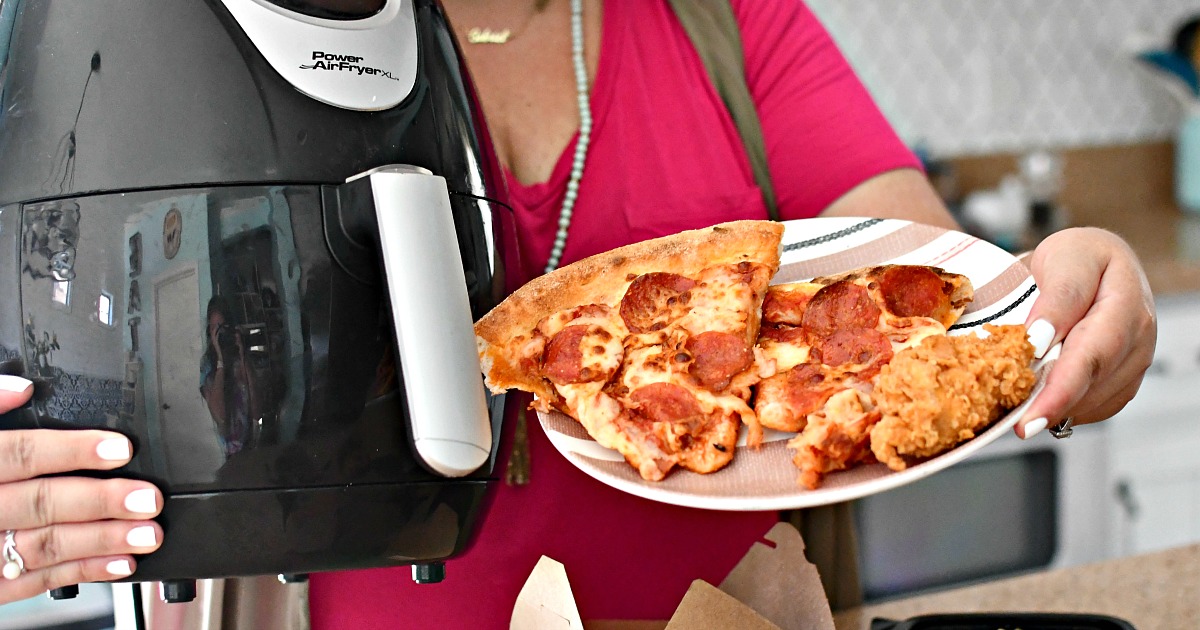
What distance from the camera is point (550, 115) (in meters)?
0.97

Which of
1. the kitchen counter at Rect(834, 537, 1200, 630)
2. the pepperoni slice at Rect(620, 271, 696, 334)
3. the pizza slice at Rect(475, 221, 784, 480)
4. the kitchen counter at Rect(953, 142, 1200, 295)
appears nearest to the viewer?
the pizza slice at Rect(475, 221, 784, 480)

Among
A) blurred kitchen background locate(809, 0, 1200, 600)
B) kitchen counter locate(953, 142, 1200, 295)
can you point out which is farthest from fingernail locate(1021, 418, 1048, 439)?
kitchen counter locate(953, 142, 1200, 295)

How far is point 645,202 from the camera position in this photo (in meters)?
0.96

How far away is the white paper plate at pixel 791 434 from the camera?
1.71 feet

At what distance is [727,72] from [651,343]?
1.45 feet

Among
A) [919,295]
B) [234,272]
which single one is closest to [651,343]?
[919,295]

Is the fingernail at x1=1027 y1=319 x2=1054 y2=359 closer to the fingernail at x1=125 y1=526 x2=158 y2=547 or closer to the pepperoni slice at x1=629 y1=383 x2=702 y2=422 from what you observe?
the pepperoni slice at x1=629 y1=383 x2=702 y2=422

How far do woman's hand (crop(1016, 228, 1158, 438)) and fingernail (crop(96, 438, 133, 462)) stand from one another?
1.55ft

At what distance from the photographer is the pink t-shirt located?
88 cm

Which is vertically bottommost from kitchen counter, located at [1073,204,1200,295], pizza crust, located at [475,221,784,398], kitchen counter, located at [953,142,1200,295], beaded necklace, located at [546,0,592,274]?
kitchen counter, located at [1073,204,1200,295]

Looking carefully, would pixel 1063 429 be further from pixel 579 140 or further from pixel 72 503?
pixel 72 503

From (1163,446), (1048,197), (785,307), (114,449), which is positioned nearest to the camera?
(114,449)

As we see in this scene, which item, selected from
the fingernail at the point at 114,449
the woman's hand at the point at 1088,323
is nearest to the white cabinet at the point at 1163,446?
the woman's hand at the point at 1088,323

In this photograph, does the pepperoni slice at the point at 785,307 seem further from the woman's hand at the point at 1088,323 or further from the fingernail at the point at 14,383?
the fingernail at the point at 14,383
